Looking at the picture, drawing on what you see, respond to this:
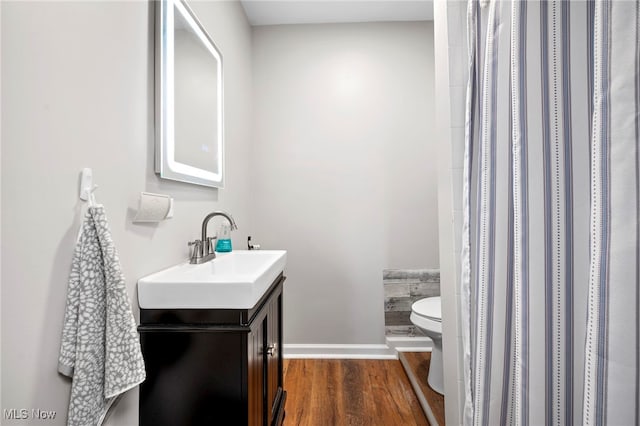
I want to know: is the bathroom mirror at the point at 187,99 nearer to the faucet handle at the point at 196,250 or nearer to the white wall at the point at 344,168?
the faucet handle at the point at 196,250

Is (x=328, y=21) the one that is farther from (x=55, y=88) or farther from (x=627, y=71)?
(x=627, y=71)

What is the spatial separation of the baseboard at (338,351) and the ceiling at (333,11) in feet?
8.43

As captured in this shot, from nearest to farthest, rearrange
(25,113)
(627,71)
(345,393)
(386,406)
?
(627,71), (25,113), (386,406), (345,393)

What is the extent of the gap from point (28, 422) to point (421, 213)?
2410 mm

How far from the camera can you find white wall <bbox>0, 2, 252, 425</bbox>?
0.65m

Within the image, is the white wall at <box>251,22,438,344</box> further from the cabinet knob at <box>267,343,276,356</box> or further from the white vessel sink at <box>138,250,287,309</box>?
the white vessel sink at <box>138,250,287,309</box>

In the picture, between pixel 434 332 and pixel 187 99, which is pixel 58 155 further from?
pixel 434 332

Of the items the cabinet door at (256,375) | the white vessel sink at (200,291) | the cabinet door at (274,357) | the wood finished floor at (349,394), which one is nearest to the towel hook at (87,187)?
the white vessel sink at (200,291)

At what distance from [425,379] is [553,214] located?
5.57ft

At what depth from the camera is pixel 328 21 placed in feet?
8.45

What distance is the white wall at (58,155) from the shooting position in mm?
652

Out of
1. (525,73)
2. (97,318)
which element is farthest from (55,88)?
(525,73)

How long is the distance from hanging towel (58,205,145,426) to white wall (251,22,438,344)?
71.4 inches

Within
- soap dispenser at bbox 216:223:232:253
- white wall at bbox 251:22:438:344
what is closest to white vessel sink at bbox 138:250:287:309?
soap dispenser at bbox 216:223:232:253
